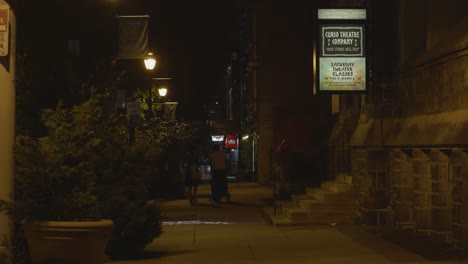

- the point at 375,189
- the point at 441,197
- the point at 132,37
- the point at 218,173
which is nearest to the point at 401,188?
the point at 375,189

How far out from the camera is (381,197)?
17484mm

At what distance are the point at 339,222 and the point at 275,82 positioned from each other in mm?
25606

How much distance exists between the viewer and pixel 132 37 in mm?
19531

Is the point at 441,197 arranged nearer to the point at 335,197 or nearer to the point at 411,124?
the point at 411,124

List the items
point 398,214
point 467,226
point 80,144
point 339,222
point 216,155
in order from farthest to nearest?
point 216,155 < point 339,222 < point 398,214 < point 467,226 < point 80,144

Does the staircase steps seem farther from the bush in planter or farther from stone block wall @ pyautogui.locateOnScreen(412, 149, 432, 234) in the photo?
the bush in planter

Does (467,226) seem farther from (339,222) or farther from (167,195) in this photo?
(167,195)

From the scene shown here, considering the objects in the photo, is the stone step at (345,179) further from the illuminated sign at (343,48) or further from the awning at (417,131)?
the illuminated sign at (343,48)

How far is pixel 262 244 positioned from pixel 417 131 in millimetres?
3680

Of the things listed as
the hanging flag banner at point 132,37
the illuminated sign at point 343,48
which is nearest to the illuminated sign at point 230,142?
the hanging flag banner at point 132,37

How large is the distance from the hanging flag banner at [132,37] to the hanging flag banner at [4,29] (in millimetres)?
10074

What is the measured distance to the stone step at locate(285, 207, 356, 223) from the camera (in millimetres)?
18797

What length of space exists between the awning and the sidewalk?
191cm

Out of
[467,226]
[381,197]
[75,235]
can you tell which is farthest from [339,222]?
[75,235]
